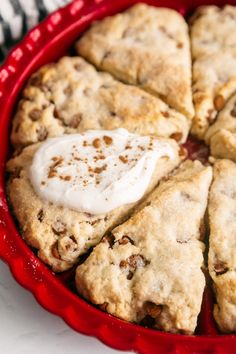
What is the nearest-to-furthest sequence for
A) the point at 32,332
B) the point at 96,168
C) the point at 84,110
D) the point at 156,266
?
the point at 156,266, the point at 32,332, the point at 96,168, the point at 84,110

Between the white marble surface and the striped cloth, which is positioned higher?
the striped cloth

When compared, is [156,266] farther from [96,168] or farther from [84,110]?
[84,110]

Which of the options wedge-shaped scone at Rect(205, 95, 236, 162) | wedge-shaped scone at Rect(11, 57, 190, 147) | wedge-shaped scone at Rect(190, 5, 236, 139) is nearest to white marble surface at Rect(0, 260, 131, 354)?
wedge-shaped scone at Rect(11, 57, 190, 147)

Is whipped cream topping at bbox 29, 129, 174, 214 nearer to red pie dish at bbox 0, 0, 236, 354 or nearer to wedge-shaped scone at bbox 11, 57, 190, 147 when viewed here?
wedge-shaped scone at bbox 11, 57, 190, 147

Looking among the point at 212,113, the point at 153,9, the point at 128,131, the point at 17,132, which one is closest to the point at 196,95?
the point at 212,113

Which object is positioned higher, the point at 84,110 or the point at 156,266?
the point at 84,110

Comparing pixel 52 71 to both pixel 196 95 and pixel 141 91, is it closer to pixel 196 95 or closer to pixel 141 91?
pixel 141 91

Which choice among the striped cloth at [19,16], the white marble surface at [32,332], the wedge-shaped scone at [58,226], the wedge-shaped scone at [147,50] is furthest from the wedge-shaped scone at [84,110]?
the white marble surface at [32,332]

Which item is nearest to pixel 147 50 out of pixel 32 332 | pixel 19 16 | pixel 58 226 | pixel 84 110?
pixel 84 110
